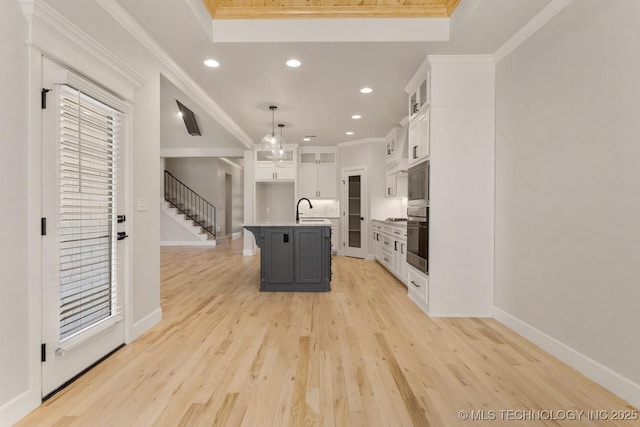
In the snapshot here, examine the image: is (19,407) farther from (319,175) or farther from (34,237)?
(319,175)

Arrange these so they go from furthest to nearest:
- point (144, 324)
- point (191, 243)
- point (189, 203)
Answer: point (189, 203)
point (191, 243)
point (144, 324)

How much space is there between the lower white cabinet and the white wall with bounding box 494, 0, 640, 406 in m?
0.76

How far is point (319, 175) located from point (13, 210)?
21.9ft

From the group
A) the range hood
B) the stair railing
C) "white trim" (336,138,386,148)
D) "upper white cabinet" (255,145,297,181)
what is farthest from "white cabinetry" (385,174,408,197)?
the stair railing

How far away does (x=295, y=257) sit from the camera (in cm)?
450

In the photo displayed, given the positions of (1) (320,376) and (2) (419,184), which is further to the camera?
(2) (419,184)

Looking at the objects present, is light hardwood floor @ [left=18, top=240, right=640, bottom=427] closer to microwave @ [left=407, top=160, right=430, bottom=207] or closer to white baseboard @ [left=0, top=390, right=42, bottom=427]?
white baseboard @ [left=0, top=390, right=42, bottom=427]

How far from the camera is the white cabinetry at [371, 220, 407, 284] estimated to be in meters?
4.80

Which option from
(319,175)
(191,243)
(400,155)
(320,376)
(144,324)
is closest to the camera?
(320,376)

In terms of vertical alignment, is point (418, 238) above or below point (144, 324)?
above

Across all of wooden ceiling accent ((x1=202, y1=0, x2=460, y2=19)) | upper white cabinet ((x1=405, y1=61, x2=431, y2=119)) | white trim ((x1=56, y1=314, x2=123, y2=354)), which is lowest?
white trim ((x1=56, y1=314, x2=123, y2=354))

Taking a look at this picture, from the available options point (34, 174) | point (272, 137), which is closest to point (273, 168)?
point (272, 137)

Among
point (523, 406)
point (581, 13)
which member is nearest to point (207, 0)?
point (581, 13)

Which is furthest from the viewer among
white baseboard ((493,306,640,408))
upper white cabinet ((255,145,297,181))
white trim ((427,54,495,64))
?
upper white cabinet ((255,145,297,181))
